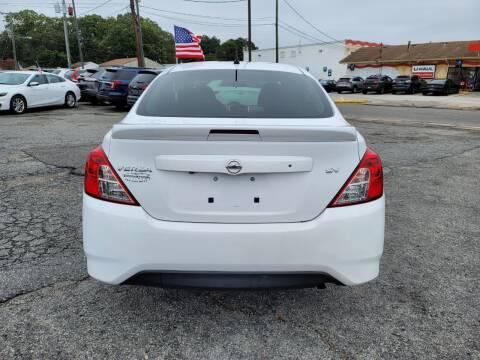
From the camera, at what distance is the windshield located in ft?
48.4

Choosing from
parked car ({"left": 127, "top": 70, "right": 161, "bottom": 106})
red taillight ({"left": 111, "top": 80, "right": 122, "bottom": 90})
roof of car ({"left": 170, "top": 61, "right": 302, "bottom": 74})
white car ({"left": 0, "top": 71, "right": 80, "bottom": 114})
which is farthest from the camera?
red taillight ({"left": 111, "top": 80, "right": 122, "bottom": 90})

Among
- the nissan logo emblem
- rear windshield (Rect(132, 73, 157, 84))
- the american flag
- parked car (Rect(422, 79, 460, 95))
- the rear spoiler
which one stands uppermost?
the american flag

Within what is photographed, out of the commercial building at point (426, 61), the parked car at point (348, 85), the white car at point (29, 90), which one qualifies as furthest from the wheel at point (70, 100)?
the commercial building at point (426, 61)

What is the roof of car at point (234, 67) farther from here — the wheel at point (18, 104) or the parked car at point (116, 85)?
the parked car at point (116, 85)

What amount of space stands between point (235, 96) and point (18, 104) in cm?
1396

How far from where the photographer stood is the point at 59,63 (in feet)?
305

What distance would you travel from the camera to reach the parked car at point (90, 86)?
18.2 metres

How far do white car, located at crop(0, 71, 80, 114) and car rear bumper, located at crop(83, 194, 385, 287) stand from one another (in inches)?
556

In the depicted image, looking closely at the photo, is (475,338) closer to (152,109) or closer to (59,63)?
(152,109)

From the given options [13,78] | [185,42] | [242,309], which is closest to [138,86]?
[13,78]

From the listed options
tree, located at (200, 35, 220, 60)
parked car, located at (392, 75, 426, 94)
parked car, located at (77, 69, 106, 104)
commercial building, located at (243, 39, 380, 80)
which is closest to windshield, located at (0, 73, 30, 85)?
parked car, located at (77, 69, 106, 104)

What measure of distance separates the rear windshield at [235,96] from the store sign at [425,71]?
46387 mm

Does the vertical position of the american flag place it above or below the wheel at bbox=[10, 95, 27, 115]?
above

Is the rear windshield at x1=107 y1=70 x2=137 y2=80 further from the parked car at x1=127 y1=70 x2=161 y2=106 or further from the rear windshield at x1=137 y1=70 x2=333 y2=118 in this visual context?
the rear windshield at x1=137 y1=70 x2=333 y2=118
